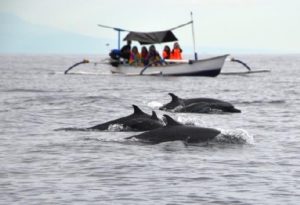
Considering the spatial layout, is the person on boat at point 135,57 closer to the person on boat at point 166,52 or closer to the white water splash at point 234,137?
the person on boat at point 166,52

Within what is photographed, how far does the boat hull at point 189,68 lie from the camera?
50.1 meters

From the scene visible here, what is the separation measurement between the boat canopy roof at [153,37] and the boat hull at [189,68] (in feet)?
12.6

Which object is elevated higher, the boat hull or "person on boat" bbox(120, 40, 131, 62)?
"person on boat" bbox(120, 40, 131, 62)

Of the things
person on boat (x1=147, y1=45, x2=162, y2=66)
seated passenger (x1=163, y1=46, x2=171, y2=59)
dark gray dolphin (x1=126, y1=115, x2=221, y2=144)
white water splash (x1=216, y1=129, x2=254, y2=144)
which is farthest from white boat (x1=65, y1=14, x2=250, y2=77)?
dark gray dolphin (x1=126, y1=115, x2=221, y2=144)

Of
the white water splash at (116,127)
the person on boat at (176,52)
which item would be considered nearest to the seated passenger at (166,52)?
the person on boat at (176,52)

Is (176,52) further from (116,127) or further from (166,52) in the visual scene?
(116,127)

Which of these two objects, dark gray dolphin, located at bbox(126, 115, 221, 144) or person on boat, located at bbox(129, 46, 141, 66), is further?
person on boat, located at bbox(129, 46, 141, 66)

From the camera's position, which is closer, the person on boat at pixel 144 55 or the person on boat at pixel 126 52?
the person on boat at pixel 144 55

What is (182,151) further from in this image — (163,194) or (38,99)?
(38,99)

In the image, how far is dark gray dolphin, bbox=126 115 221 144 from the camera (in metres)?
17.0

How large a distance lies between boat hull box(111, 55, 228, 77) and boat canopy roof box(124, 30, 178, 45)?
384cm

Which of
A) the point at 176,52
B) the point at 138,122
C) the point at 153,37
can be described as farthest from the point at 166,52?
the point at 138,122

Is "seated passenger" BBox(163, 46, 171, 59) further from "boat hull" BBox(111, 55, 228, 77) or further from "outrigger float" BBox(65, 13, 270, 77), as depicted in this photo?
"boat hull" BBox(111, 55, 228, 77)

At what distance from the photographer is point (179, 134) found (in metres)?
17.0
